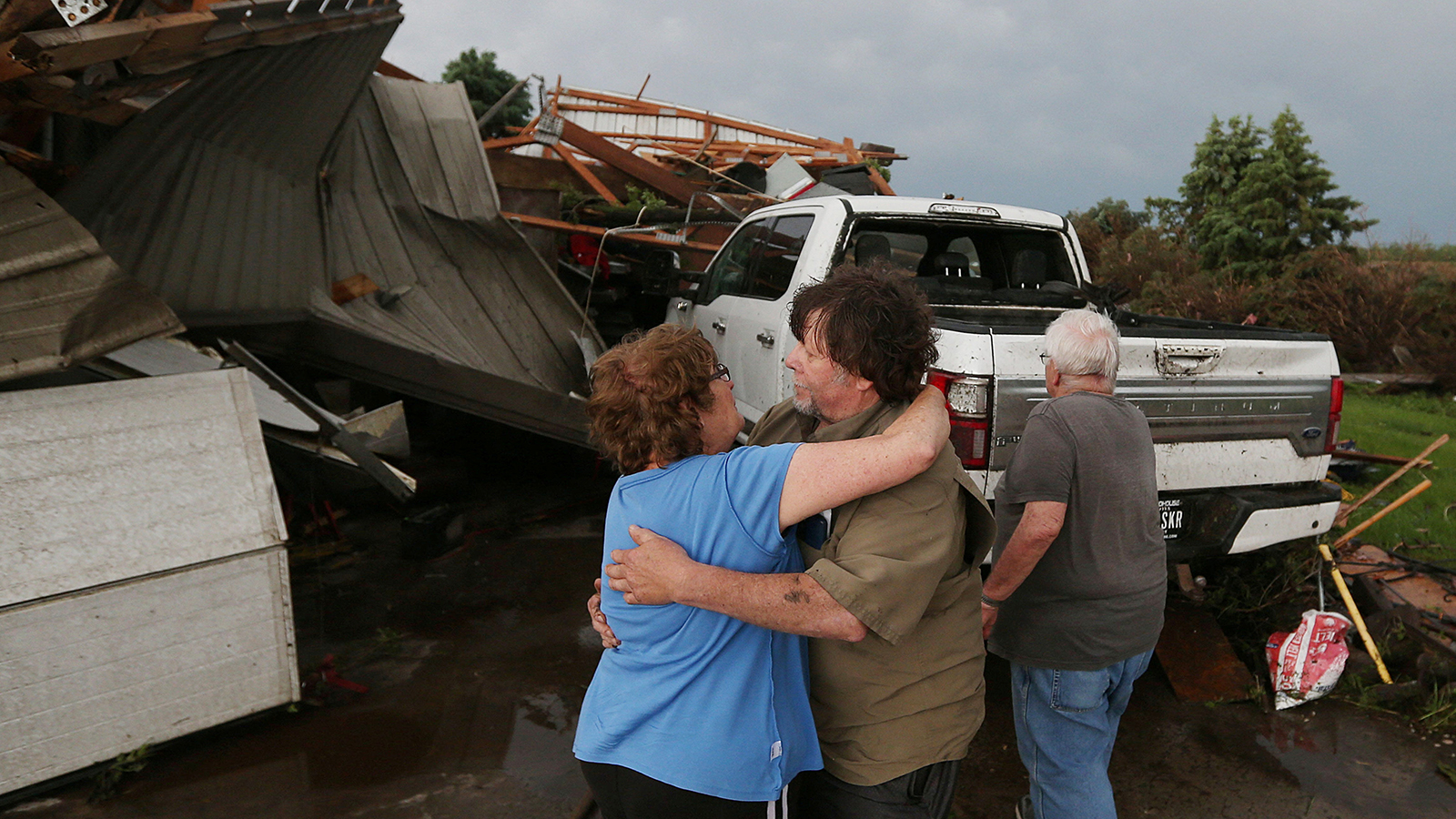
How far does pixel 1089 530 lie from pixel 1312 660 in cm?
224

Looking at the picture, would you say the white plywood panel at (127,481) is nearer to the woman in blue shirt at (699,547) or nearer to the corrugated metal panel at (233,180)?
the corrugated metal panel at (233,180)

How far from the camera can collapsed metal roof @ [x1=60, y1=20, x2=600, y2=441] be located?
425 centimetres

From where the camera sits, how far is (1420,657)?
3574 mm

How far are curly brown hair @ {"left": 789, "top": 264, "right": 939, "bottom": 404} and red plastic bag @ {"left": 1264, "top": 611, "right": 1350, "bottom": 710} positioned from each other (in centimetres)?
305

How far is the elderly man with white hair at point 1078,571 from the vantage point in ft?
6.97

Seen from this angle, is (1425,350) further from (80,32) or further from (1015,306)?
(80,32)

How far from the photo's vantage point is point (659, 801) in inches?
57.1

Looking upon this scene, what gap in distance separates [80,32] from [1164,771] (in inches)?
184

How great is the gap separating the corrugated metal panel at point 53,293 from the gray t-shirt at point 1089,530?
9.64 ft

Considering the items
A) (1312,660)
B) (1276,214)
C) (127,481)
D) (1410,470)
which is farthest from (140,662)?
(1276,214)

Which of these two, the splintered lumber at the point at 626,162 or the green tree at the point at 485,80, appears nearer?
the splintered lumber at the point at 626,162

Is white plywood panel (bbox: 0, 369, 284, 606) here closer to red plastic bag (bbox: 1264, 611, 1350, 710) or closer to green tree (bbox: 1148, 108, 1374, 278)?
red plastic bag (bbox: 1264, 611, 1350, 710)

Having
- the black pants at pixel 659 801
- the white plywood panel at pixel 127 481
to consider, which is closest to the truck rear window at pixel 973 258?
the white plywood panel at pixel 127 481

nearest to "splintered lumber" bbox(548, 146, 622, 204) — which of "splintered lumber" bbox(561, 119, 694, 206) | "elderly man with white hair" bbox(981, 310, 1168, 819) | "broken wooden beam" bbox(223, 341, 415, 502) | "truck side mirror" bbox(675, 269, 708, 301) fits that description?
"splintered lumber" bbox(561, 119, 694, 206)
